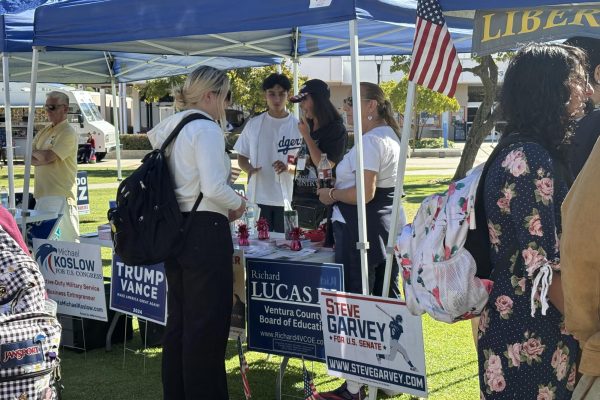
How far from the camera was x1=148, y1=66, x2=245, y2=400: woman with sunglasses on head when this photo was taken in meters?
3.88

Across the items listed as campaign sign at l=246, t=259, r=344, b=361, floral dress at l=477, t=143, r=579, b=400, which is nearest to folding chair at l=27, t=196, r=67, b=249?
campaign sign at l=246, t=259, r=344, b=361

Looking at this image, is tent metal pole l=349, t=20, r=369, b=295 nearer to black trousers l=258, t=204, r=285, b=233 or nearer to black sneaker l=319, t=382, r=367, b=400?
black sneaker l=319, t=382, r=367, b=400

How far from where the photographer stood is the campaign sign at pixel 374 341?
150 inches

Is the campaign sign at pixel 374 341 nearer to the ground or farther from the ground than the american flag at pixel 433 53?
nearer to the ground

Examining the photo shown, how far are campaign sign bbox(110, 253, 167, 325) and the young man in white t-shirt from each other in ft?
5.10

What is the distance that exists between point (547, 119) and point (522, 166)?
20cm

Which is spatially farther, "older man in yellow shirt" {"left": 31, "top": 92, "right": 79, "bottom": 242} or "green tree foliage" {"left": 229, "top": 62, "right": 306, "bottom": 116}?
"green tree foliage" {"left": 229, "top": 62, "right": 306, "bottom": 116}

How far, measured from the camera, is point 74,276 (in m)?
5.50

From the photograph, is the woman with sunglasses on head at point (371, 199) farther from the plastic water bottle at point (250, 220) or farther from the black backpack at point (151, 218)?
the plastic water bottle at point (250, 220)

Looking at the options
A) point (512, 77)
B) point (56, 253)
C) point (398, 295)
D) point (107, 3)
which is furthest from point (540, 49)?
point (56, 253)

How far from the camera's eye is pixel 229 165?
4062mm

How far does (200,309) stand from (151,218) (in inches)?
21.1

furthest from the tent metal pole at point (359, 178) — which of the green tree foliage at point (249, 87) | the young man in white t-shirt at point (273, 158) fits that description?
the green tree foliage at point (249, 87)

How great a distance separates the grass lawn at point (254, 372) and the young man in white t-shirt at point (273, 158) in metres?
1.23
